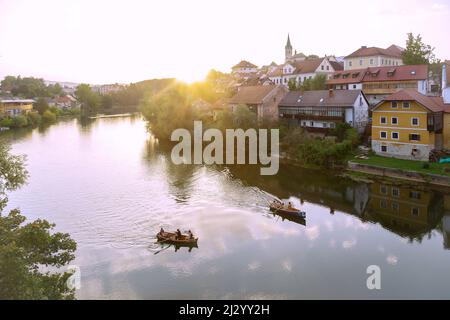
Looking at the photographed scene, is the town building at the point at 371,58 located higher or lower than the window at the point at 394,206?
higher

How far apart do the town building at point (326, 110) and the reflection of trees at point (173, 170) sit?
34.9 ft

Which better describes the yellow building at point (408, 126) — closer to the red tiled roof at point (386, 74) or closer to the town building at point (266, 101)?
the red tiled roof at point (386, 74)

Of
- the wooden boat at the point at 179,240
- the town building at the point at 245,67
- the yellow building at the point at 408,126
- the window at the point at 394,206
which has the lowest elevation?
the wooden boat at the point at 179,240

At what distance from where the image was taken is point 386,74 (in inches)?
1428

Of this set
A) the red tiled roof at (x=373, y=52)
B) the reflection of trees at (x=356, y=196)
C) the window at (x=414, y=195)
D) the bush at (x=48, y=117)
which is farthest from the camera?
the bush at (x=48, y=117)

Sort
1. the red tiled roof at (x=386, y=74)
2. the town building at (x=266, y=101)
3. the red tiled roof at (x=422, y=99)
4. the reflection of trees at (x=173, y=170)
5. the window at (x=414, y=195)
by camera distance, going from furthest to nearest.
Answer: the town building at (x=266, y=101)
the red tiled roof at (x=386, y=74)
the red tiled roof at (x=422, y=99)
the reflection of trees at (x=173, y=170)
the window at (x=414, y=195)

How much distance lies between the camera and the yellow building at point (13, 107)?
6363cm

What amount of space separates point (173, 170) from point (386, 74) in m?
21.1

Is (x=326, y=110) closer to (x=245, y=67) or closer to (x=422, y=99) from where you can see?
(x=422, y=99)

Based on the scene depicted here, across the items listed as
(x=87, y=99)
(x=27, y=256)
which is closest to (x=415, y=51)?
(x=27, y=256)

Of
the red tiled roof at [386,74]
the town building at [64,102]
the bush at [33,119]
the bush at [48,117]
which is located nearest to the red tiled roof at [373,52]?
the red tiled roof at [386,74]

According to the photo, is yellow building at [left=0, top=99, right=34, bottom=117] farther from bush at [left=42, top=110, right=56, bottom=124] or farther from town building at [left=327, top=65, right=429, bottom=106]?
town building at [left=327, top=65, right=429, bottom=106]

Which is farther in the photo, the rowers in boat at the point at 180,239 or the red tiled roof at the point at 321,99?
the red tiled roof at the point at 321,99

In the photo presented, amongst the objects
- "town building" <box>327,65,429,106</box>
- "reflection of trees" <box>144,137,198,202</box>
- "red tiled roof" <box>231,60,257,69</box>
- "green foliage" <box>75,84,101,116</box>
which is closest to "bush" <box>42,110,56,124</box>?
"green foliage" <box>75,84,101,116</box>
